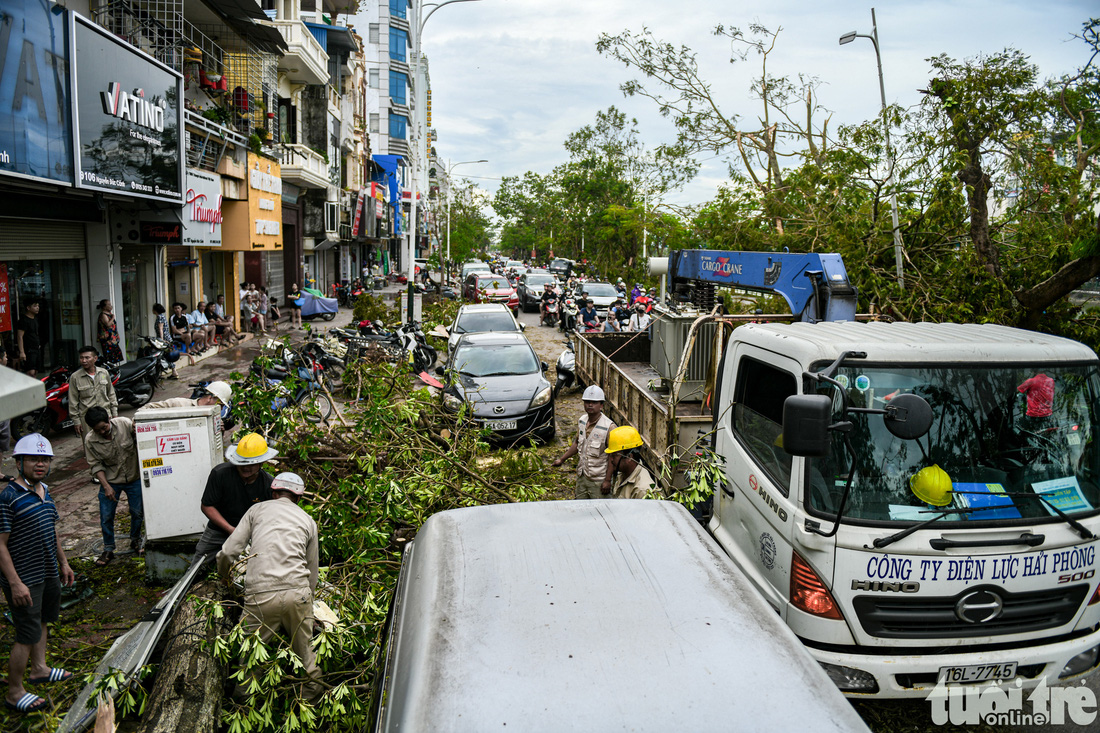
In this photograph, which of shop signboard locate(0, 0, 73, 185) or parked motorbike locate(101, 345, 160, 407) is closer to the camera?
shop signboard locate(0, 0, 73, 185)

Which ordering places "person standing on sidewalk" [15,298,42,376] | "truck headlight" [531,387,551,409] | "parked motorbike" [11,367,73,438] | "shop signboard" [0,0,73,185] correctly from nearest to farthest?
"shop signboard" [0,0,73,185] → "parked motorbike" [11,367,73,438] → "truck headlight" [531,387,551,409] → "person standing on sidewalk" [15,298,42,376]

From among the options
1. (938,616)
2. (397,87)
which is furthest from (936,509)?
(397,87)

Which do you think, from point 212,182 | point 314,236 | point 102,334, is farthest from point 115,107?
point 314,236

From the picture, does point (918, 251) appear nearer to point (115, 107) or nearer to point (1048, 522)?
point (1048, 522)

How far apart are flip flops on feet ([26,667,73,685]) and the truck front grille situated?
5.02 metres

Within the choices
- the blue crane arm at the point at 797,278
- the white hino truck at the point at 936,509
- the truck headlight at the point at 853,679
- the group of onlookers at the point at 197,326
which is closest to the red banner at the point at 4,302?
the group of onlookers at the point at 197,326

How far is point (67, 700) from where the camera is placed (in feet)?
14.5

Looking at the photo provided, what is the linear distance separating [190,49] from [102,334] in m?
7.86

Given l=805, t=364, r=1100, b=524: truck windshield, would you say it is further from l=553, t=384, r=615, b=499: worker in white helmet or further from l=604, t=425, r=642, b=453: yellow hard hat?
l=553, t=384, r=615, b=499: worker in white helmet

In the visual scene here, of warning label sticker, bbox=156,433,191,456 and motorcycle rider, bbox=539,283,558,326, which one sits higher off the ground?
motorcycle rider, bbox=539,283,558,326

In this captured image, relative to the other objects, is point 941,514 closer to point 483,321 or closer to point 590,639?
point 590,639

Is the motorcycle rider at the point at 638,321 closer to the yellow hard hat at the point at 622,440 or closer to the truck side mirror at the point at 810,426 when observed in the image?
the yellow hard hat at the point at 622,440

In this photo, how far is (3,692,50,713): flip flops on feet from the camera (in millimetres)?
4469

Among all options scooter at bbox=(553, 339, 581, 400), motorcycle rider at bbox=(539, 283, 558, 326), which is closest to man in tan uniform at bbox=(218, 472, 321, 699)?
scooter at bbox=(553, 339, 581, 400)
